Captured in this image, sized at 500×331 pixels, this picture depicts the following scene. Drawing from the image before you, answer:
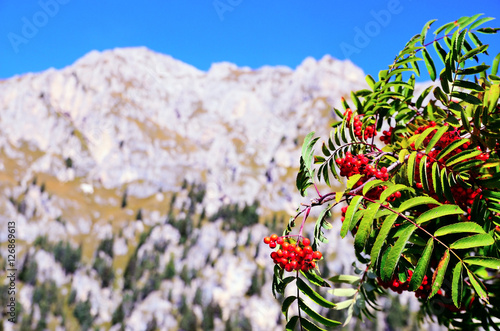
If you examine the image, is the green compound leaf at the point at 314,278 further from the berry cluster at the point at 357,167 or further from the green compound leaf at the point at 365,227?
the berry cluster at the point at 357,167

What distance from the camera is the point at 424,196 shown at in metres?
2.33

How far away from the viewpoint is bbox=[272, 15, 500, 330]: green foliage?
6.97ft

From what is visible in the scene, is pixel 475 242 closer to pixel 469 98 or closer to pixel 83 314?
pixel 469 98

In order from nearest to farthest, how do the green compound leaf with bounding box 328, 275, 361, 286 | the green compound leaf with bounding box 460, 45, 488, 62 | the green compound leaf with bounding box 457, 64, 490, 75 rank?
the green compound leaf with bounding box 460, 45, 488, 62 < the green compound leaf with bounding box 457, 64, 490, 75 < the green compound leaf with bounding box 328, 275, 361, 286

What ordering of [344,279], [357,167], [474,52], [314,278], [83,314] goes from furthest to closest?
[83,314] → [344,279] → [357,167] → [474,52] → [314,278]

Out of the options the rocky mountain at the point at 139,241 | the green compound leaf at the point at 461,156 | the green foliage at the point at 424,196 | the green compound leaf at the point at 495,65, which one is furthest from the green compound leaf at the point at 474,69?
the rocky mountain at the point at 139,241

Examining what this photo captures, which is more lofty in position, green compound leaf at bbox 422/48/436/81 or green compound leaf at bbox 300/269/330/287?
green compound leaf at bbox 422/48/436/81

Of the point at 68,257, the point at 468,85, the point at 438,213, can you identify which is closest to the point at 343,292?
the point at 438,213

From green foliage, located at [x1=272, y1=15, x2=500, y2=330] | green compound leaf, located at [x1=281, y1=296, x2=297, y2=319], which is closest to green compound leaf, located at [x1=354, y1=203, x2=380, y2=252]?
green foliage, located at [x1=272, y1=15, x2=500, y2=330]

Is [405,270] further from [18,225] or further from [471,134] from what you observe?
[18,225]

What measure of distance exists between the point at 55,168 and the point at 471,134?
218 meters

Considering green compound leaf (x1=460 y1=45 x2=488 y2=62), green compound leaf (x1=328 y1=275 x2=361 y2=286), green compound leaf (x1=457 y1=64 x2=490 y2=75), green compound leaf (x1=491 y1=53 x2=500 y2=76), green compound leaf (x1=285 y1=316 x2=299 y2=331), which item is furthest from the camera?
green compound leaf (x1=328 y1=275 x2=361 y2=286)

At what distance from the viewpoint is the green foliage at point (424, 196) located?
2.12 meters

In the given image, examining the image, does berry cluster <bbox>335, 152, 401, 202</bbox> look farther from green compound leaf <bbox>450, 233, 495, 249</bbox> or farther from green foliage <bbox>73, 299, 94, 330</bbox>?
green foliage <bbox>73, 299, 94, 330</bbox>
